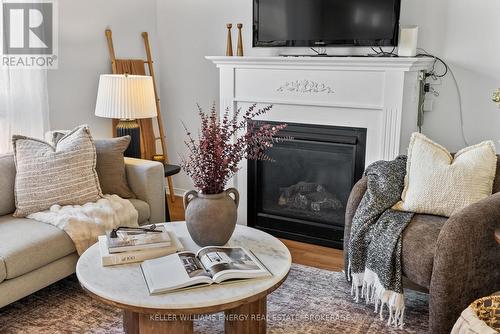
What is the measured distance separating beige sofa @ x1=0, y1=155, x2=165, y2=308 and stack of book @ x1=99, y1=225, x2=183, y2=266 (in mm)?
435

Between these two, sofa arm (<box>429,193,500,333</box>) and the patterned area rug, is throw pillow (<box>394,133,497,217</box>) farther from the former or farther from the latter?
the patterned area rug

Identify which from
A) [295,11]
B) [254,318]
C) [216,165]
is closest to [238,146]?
[216,165]

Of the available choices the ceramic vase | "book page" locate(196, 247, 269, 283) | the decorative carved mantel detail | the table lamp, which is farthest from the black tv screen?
"book page" locate(196, 247, 269, 283)

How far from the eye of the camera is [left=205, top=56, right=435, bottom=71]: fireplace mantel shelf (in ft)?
9.95

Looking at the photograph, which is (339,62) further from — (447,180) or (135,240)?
(135,240)

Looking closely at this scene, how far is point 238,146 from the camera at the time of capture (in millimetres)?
2078

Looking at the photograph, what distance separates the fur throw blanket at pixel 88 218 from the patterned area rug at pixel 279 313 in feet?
1.02

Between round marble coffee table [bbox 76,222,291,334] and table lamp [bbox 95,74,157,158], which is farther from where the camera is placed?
table lamp [bbox 95,74,157,158]

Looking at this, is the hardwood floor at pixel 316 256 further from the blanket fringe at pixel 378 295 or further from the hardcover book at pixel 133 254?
the hardcover book at pixel 133 254

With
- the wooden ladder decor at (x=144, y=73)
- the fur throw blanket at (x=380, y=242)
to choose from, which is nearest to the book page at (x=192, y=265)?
the fur throw blanket at (x=380, y=242)

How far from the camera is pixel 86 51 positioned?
383cm

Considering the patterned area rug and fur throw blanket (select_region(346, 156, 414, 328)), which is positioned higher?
fur throw blanket (select_region(346, 156, 414, 328))

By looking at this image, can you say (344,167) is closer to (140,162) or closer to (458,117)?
(458,117)

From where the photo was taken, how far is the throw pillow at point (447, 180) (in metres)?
2.53
